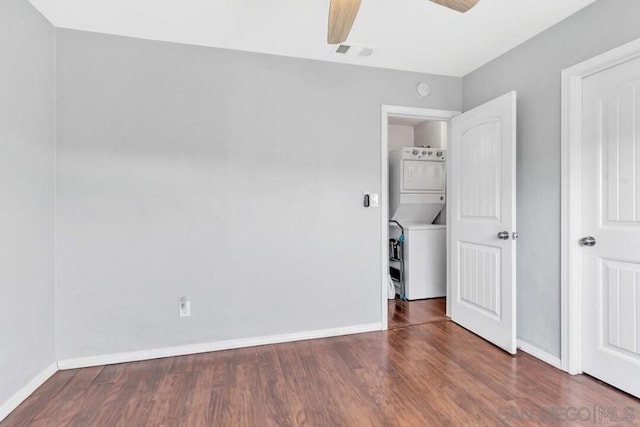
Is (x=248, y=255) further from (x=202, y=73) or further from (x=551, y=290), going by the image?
(x=551, y=290)

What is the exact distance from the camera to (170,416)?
5.88 ft

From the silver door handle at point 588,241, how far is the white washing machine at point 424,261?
1.88 m

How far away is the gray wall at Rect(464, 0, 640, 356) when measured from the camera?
2.15m

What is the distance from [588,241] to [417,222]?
2337mm

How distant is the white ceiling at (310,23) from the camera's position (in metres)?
2.06

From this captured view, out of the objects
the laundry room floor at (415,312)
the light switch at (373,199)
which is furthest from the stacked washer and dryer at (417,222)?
the light switch at (373,199)

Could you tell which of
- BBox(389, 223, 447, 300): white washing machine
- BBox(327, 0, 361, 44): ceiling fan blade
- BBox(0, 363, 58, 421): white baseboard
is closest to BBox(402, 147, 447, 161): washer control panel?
BBox(389, 223, 447, 300): white washing machine

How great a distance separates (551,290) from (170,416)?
251cm

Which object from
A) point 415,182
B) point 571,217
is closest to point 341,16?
point 571,217

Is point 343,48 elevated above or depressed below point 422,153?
above

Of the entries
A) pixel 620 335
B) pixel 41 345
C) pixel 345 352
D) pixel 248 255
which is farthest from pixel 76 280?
pixel 620 335

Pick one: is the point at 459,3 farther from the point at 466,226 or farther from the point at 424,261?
the point at 424,261

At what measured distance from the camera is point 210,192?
2570mm

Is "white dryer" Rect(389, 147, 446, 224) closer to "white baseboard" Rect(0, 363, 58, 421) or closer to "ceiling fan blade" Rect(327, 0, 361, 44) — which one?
"ceiling fan blade" Rect(327, 0, 361, 44)
